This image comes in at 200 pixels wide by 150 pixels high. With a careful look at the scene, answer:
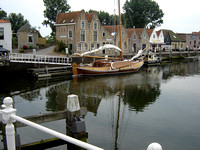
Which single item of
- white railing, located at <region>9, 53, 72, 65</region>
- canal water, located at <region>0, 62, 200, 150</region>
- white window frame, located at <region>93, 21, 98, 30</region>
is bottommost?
canal water, located at <region>0, 62, 200, 150</region>

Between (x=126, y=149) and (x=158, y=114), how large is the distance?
18.8 feet

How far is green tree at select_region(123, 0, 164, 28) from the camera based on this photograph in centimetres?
8350

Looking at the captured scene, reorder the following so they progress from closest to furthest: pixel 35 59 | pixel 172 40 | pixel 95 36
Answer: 1. pixel 35 59
2. pixel 95 36
3. pixel 172 40

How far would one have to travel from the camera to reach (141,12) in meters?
84.5

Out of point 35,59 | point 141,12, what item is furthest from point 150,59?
point 141,12

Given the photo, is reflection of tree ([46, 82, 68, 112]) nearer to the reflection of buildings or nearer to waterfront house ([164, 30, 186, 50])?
the reflection of buildings

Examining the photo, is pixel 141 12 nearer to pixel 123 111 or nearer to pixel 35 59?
pixel 35 59

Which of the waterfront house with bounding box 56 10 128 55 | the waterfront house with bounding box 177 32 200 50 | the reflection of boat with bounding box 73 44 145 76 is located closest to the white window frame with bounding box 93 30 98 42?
the waterfront house with bounding box 56 10 128 55

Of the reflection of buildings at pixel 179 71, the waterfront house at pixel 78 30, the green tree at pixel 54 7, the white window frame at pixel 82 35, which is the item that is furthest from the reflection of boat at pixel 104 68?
the green tree at pixel 54 7

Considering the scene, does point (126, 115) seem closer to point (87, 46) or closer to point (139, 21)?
point (87, 46)

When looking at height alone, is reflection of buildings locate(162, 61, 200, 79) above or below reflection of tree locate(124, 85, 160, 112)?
above

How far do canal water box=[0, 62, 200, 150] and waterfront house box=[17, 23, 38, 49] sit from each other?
22.3m

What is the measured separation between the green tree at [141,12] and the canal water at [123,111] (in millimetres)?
64904

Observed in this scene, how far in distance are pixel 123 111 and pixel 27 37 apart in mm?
38027
